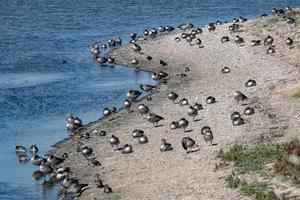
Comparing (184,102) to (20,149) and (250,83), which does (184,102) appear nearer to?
(250,83)

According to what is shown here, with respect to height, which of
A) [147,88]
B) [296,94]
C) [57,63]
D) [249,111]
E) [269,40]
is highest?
[57,63]

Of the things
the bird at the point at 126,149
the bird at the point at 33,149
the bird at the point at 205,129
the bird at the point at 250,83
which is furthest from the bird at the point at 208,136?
the bird at the point at 250,83

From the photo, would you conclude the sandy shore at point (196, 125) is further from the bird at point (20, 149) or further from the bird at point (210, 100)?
the bird at point (20, 149)

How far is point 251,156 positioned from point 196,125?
7.90 meters

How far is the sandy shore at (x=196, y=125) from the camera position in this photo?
28.2 m

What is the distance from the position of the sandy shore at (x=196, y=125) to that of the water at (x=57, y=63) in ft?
7.84

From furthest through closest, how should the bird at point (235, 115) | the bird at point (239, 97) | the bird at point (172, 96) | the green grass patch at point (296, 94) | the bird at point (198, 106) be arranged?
the bird at point (172, 96) → the bird at point (239, 97) → the bird at point (198, 106) → the green grass patch at point (296, 94) → the bird at point (235, 115)

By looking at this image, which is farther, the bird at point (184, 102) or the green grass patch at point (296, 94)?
the bird at point (184, 102)

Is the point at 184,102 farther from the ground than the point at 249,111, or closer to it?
farther from the ground

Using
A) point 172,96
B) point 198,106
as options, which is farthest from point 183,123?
point 172,96

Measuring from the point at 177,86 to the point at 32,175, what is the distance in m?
16.9

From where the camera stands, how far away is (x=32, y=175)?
106ft

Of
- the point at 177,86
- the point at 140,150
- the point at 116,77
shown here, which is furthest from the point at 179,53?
the point at 140,150

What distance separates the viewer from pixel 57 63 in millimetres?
57688
